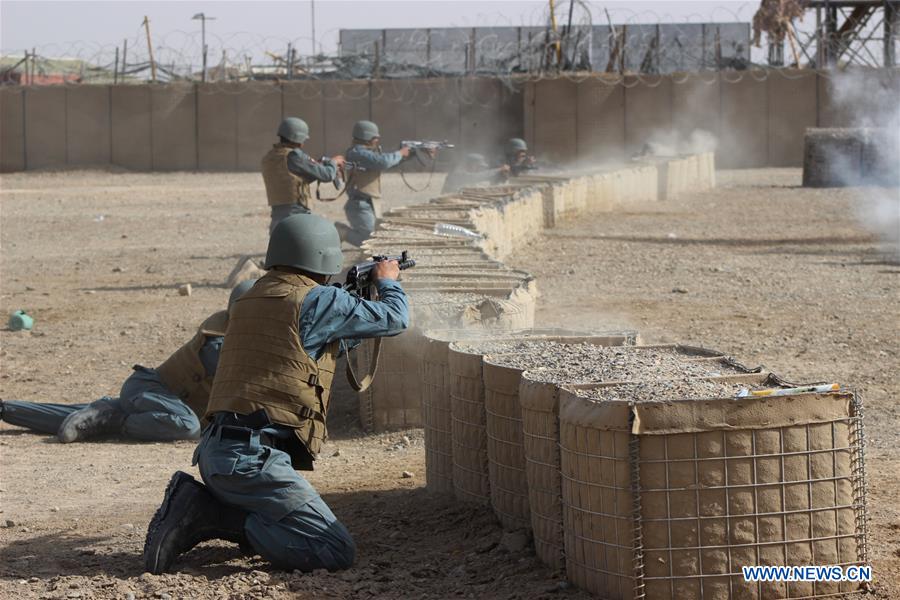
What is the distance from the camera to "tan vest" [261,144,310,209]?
11469 mm

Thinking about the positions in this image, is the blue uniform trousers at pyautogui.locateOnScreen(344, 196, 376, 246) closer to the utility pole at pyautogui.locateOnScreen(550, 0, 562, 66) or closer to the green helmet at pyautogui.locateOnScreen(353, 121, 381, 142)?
the green helmet at pyautogui.locateOnScreen(353, 121, 381, 142)

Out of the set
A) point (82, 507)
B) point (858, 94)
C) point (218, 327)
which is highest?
point (858, 94)

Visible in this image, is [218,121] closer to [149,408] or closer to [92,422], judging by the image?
[92,422]

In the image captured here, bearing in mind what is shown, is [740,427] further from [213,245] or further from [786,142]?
[786,142]

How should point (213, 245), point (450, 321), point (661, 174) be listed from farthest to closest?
point (661, 174), point (213, 245), point (450, 321)

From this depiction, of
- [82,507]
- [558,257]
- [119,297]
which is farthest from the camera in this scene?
[558,257]

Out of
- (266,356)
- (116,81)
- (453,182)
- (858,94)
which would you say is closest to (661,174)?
(453,182)

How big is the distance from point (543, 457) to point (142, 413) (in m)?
3.52

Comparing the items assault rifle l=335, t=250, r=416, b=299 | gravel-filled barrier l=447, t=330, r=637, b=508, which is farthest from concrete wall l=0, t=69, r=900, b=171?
assault rifle l=335, t=250, r=416, b=299

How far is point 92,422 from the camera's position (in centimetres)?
Answer: 721

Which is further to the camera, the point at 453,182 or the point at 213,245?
the point at 453,182

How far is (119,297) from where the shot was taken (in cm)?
1204

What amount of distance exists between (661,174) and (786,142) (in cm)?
1055

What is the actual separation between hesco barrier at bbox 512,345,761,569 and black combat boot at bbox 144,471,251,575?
1.14m
